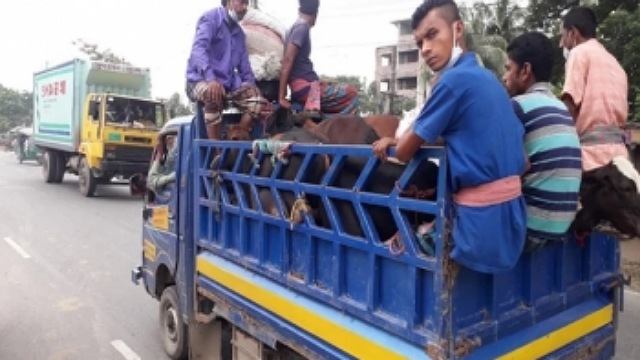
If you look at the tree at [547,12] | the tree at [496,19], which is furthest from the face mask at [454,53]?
the tree at [496,19]

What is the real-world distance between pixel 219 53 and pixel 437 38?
2.24 meters

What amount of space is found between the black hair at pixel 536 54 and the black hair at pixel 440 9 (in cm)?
47

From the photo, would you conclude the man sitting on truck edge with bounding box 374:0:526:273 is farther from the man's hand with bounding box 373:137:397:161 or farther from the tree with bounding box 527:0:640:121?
the tree with bounding box 527:0:640:121

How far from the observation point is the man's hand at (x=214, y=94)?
358cm

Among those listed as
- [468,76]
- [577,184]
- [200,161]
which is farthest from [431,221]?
[200,161]

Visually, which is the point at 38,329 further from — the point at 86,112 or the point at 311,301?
the point at 86,112

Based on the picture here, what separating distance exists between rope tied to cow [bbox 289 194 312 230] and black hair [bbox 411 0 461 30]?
0.94 m

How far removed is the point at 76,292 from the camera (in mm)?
6059

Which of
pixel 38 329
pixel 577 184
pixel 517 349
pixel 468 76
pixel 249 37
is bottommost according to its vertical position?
pixel 38 329

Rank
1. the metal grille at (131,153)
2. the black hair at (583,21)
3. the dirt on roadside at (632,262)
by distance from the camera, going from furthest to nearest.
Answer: the metal grille at (131,153) < the dirt on roadside at (632,262) < the black hair at (583,21)

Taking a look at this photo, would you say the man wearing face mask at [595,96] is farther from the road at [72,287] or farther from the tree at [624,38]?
the tree at [624,38]

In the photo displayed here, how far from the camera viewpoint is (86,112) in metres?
13.4

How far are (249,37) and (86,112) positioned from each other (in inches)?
412

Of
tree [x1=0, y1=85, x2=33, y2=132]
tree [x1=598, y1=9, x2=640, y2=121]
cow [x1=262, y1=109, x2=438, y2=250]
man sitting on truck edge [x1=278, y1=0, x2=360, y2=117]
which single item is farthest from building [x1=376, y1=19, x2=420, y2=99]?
cow [x1=262, y1=109, x2=438, y2=250]
